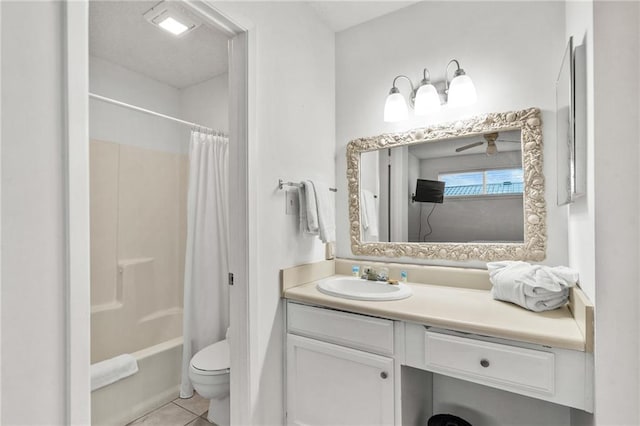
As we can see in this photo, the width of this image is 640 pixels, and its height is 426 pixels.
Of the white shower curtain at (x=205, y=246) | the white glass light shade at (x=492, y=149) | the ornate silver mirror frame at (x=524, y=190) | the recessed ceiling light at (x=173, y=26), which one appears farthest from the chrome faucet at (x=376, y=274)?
the recessed ceiling light at (x=173, y=26)

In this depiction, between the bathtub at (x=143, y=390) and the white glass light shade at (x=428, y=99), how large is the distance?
2.35 m

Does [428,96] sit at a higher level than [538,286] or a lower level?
higher

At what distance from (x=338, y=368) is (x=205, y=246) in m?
1.41

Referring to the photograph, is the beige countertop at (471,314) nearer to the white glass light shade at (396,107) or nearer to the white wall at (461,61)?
the white wall at (461,61)

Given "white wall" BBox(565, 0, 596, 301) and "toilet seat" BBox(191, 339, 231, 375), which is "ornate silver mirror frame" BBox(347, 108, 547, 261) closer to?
"white wall" BBox(565, 0, 596, 301)

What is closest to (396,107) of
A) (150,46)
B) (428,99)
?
(428,99)

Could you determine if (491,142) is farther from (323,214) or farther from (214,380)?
(214,380)

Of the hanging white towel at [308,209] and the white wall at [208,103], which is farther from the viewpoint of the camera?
the white wall at [208,103]

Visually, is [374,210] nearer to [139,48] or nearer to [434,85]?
[434,85]

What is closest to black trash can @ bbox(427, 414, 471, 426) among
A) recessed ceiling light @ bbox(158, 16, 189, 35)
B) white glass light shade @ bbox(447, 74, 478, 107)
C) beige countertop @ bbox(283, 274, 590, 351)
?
beige countertop @ bbox(283, 274, 590, 351)

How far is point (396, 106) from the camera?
185 cm

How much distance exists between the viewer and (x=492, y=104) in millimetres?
1685

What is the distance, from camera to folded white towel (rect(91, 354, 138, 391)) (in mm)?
1845

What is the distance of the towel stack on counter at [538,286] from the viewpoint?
4.11 feet
